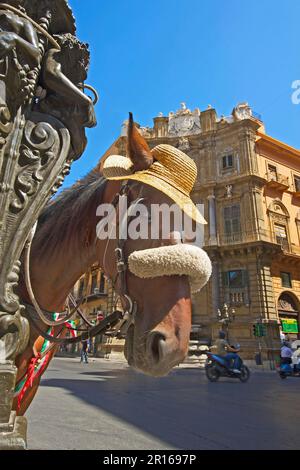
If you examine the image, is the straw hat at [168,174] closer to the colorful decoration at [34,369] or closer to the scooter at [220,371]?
the colorful decoration at [34,369]

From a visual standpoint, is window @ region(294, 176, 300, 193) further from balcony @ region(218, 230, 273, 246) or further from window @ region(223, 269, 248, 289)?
window @ region(223, 269, 248, 289)

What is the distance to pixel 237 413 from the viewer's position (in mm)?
5656

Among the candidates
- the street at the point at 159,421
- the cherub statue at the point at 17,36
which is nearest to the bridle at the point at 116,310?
the cherub statue at the point at 17,36

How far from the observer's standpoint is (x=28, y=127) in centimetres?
131

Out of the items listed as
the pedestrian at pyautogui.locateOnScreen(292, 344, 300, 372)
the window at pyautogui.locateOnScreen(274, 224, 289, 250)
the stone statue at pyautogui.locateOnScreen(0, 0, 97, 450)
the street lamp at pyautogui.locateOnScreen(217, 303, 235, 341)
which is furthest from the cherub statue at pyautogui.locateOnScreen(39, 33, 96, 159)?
the window at pyautogui.locateOnScreen(274, 224, 289, 250)

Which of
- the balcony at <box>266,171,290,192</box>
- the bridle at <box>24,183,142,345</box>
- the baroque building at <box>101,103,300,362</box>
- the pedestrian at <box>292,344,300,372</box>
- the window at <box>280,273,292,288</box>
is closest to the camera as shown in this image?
the bridle at <box>24,183,142,345</box>

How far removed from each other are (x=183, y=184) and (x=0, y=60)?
88cm

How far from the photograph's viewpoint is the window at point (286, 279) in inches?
989

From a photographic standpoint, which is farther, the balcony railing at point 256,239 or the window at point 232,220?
the window at point 232,220

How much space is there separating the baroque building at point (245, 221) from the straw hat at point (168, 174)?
2060cm

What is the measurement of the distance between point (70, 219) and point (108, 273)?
1.41ft

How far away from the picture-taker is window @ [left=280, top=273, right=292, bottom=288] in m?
25.1
